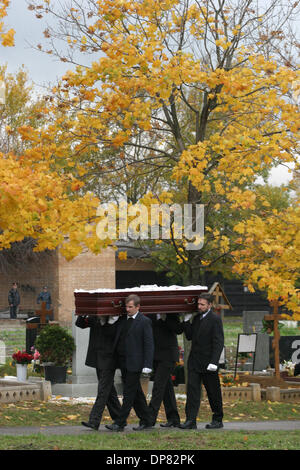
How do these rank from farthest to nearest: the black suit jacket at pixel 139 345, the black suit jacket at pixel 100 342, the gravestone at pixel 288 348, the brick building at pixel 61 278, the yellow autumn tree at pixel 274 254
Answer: the brick building at pixel 61 278, the gravestone at pixel 288 348, the yellow autumn tree at pixel 274 254, the black suit jacket at pixel 100 342, the black suit jacket at pixel 139 345

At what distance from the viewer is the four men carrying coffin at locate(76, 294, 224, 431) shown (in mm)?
10727

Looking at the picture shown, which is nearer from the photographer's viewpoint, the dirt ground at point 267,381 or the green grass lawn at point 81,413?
the green grass lawn at point 81,413

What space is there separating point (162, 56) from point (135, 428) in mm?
7793

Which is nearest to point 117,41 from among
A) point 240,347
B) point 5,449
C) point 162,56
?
point 162,56

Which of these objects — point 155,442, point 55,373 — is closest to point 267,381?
point 55,373

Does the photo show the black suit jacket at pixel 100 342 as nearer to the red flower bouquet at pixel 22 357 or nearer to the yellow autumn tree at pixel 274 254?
the yellow autumn tree at pixel 274 254

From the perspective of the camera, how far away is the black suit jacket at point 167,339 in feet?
36.9

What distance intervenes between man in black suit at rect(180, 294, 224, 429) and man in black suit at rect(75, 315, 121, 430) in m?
1.09

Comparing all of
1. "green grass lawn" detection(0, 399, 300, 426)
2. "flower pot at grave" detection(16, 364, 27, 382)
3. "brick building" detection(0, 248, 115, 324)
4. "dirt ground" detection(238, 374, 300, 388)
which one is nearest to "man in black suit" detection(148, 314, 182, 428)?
"green grass lawn" detection(0, 399, 300, 426)

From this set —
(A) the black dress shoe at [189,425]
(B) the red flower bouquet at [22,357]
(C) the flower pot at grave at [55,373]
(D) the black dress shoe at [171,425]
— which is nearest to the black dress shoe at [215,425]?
(A) the black dress shoe at [189,425]

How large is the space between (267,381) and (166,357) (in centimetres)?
723

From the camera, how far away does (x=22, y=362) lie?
52.1 feet

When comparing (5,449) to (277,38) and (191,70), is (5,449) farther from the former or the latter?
(277,38)

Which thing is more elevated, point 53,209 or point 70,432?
point 53,209
